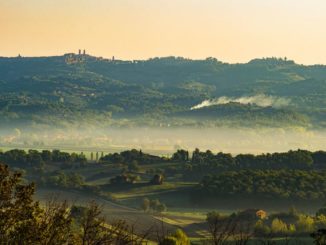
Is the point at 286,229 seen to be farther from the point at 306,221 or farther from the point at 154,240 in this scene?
the point at 154,240

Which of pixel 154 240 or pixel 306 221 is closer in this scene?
pixel 154 240

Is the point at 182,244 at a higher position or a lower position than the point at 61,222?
lower

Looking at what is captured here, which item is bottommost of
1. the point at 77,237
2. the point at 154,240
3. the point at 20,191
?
the point at 154,240

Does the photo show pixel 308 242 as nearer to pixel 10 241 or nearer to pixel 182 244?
pixel 182 244

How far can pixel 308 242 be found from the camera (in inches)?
6747

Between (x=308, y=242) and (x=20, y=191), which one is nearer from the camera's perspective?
(x=20, y=191)

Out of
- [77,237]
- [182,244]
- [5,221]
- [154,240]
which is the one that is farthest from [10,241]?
[154,240]

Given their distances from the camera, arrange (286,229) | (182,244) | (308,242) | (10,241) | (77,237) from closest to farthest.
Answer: (10,241)
(77,237)
(182,244)
(308,242)
(286,229)

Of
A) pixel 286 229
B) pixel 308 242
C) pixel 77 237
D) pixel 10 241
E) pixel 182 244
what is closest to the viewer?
pixel 10 241

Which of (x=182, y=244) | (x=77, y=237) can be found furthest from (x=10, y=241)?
(x=182, y=244)

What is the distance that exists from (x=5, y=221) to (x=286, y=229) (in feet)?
482

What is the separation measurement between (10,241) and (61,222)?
4.64 meters

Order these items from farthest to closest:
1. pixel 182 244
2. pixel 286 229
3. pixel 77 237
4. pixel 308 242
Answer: pixel 286 229 → pixel 308 242 → pixel 182 244 → pixel 77 237

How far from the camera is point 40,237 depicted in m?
54.9
